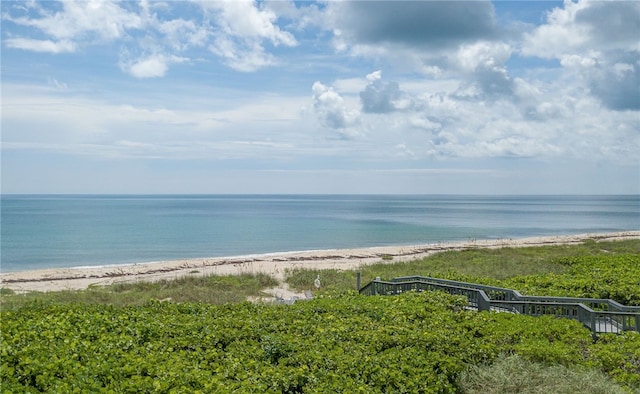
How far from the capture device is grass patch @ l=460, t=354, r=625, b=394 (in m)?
8.85

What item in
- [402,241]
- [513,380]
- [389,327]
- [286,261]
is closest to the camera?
[513,380]

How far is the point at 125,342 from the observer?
380 inches

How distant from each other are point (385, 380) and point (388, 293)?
10.5 metres

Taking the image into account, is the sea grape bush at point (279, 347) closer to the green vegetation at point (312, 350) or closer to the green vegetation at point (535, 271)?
the green vegetation at point (312, 350)

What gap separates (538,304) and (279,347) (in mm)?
8529

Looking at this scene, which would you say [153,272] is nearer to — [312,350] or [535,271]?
[535,271]

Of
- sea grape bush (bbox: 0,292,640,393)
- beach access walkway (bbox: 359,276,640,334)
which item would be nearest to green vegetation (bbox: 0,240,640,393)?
sea grape bush (bbox: 0,292,640,393)

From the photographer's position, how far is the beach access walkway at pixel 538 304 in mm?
13734

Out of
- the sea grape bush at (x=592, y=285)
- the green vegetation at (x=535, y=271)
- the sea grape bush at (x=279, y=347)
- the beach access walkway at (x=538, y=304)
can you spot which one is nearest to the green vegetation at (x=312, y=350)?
the sea grape bush at (x=279, y=347)

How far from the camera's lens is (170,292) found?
25.3 m

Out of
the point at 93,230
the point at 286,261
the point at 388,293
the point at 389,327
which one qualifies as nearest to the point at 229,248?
the point at 286,261

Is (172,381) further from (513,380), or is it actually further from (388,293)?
(388,293)

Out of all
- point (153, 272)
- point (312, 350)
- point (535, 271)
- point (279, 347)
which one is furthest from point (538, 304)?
point (153, 272)

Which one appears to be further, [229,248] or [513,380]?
[229,248]
